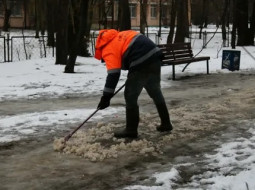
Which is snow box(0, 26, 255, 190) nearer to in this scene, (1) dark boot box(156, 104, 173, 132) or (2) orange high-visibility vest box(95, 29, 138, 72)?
(1) dark boot box(156, 104, 173, 132)

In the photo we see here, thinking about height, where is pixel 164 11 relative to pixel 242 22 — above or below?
above

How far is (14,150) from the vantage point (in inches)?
219

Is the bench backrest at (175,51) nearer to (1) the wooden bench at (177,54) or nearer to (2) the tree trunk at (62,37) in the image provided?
(1) the wooden bench at (177,54)

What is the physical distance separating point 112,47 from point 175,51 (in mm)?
7651

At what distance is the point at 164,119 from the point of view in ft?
20.6

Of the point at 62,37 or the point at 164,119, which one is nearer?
the point at 164,119

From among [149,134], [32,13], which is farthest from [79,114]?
[32,13]

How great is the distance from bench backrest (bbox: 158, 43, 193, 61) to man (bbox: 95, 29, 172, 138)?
6.47 m

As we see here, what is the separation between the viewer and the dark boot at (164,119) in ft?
20.4

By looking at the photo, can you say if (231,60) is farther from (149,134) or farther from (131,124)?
(131,124)

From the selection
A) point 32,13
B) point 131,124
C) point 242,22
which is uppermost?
point 32,13

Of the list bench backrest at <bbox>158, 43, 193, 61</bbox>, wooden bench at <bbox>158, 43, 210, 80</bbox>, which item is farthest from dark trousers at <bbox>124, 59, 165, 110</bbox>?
bench backrest at <bbox>158, 43, 193, 61</bbox>

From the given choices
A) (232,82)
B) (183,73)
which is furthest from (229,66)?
(232,82)

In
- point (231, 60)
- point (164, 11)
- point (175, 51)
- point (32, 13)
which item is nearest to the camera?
point (175, 51)
